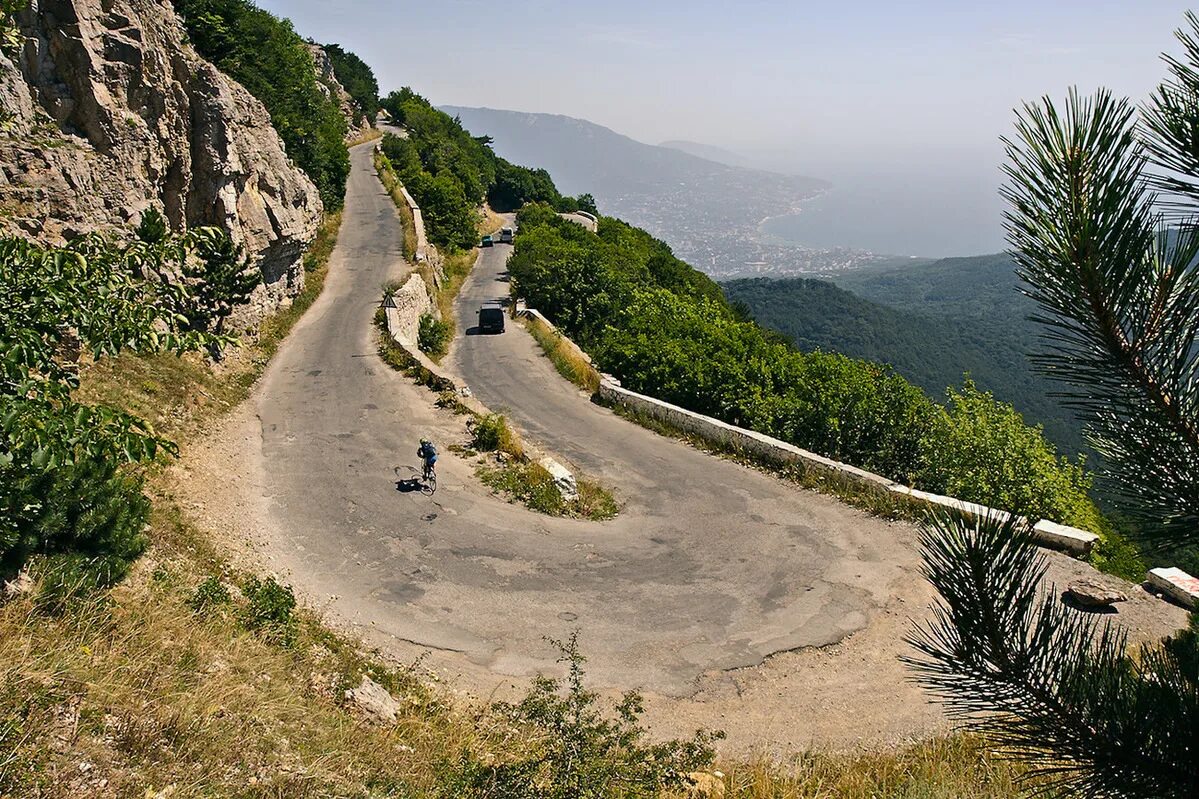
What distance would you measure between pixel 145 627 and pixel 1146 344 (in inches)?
267

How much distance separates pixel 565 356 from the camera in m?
23.6

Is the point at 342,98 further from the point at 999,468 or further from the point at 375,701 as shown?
the point at 375,701

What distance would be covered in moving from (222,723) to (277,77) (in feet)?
115

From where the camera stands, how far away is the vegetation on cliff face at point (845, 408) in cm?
1359

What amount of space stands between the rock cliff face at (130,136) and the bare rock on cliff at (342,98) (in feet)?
126

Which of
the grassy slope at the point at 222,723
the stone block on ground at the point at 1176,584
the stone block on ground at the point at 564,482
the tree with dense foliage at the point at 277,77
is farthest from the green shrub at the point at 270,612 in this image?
the tree with dense foliage at the point at 277,77

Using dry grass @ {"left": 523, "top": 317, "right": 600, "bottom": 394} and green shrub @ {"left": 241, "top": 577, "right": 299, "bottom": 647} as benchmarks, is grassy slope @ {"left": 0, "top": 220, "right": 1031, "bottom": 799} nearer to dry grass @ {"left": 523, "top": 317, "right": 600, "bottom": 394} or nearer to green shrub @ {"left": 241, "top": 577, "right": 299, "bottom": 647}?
green shrub @ {"left": 241, "top": 577, "right": 299, "bottom": 647}

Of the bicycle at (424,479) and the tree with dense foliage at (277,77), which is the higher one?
the tree with dense foliage at (277,77)

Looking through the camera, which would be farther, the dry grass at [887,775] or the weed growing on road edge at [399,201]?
the weed growing on road edge at [399,201]

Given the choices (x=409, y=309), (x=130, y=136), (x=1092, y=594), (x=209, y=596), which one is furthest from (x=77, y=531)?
(x=409, y=309)

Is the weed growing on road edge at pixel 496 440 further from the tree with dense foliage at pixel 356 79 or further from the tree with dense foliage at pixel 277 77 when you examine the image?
the tree with dense foliage at pixel 356 79

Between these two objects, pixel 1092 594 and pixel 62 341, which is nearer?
pixel 62 341

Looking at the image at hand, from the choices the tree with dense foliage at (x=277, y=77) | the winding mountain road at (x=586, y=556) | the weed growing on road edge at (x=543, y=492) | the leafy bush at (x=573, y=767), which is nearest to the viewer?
the leafy bush at (x=573, y=767)

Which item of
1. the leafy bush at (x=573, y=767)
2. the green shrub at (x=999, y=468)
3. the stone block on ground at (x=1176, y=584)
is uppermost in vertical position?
the green shrub at (x=999, y=468)
